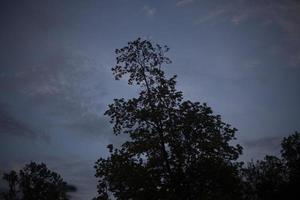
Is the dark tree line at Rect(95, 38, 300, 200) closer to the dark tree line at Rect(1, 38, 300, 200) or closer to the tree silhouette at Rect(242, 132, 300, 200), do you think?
the dark tree line at Rect(1, 38, 300, 200)

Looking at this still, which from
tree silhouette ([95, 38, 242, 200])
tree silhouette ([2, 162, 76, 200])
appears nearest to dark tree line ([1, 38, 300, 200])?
tree silhouette ([95, 38, 242, 200])

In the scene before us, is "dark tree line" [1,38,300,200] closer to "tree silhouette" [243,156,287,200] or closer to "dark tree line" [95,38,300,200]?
"dark tree line" [95,38,300,200]

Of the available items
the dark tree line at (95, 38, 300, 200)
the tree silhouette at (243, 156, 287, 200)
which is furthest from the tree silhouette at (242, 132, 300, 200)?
the dark tree line at (95, 38, 300, 200)

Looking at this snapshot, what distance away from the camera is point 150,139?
20922 mm

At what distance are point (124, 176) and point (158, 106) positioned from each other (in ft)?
18.7

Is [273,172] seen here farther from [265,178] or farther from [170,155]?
[170,155]

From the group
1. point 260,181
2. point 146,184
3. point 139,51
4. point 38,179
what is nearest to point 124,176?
point 146,184

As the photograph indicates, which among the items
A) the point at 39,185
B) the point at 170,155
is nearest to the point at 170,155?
the point at 170,155

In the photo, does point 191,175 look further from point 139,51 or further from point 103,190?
point 139,51

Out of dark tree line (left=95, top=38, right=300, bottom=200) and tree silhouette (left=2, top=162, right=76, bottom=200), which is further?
tree silhouette (left=2, top=162, right=76, bottom=200)

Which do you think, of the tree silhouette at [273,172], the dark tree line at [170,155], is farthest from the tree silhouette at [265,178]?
the dark tree line at [170,155]

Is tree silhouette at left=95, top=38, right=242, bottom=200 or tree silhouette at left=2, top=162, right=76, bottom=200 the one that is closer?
tree silhouette at left=95, top=38, right=242, bottom=200

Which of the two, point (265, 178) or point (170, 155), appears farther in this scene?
point (265, 178)

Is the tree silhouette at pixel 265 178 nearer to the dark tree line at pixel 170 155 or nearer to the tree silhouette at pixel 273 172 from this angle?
the tree silhouette at pixel 273 172
